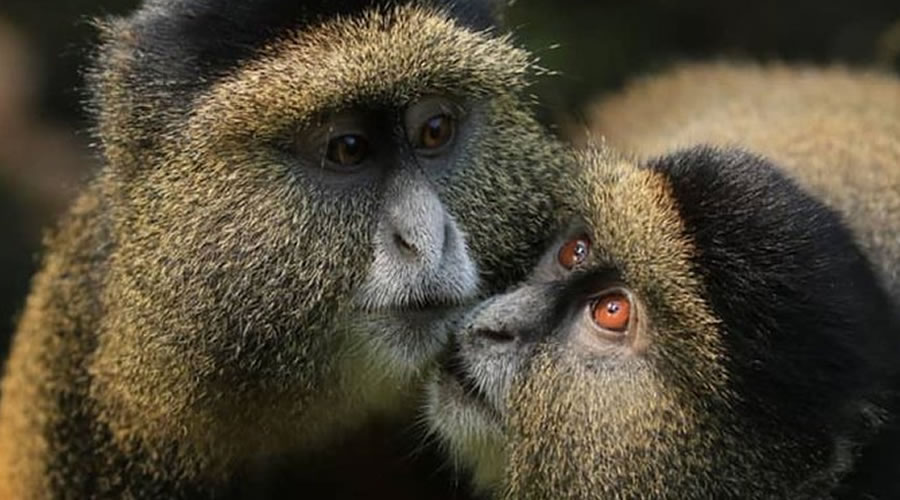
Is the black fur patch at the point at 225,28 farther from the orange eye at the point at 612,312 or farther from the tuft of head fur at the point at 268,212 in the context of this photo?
the orange eye at the point at 612,312

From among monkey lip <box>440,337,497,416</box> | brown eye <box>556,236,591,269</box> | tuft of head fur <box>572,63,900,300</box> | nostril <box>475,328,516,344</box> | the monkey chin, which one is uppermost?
tuft of head fur <box>572,63,900,300</box>

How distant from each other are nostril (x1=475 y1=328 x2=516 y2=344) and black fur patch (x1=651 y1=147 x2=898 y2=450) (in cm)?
41

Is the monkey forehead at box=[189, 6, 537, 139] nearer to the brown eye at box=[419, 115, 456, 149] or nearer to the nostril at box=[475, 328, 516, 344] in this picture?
the brown eye at box=[419, 115, 456, 149]

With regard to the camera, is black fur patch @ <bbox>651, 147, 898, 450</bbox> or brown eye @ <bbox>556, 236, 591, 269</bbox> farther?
brown eye @ <bbox>556, 236, 591, 269</bbox>

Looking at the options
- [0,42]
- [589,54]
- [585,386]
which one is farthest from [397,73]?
[0,42]

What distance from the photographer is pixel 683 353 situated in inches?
112

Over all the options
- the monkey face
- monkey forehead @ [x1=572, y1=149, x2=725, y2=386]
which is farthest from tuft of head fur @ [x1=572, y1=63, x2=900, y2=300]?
the monkey face

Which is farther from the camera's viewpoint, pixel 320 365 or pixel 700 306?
pixel 320 365

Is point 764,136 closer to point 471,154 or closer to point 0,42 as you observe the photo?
point 471,154

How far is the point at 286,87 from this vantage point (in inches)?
117

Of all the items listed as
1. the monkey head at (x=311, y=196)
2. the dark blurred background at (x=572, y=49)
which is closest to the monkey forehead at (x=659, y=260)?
→ the monkey head at (x=311, y=196)

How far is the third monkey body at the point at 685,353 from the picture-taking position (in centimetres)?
280

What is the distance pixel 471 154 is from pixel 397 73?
0.89ft

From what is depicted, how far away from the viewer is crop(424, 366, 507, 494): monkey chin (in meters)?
3.07
